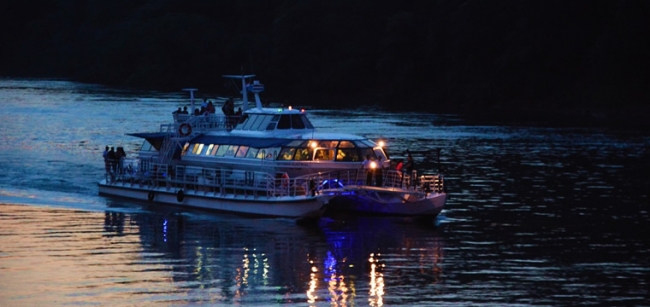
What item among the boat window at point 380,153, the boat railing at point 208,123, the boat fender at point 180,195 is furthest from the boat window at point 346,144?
the boat railing at point 208,123

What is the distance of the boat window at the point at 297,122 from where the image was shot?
5400cm

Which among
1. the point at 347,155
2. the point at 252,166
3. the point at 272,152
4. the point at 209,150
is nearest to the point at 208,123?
the point at 209,150

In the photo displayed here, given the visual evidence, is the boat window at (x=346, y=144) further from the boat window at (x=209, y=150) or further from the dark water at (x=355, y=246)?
the boat window at (x=209, y=150)

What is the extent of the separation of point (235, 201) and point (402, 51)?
Answer: 8760cm

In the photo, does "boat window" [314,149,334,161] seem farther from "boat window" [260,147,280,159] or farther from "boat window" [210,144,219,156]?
"boat window" [210,144,219,156]

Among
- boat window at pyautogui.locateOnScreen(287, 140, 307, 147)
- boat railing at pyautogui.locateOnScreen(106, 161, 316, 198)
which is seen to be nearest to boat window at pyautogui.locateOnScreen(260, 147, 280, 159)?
boat window at pyautogui.locateOnScreen(287, 140, 307, 147)

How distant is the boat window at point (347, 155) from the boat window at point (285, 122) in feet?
11.4

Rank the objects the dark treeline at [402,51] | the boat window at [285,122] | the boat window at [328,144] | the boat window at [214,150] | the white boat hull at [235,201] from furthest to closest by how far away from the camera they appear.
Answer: the dark treeline at [402,51] → the boat window at [214,150] → the boat window at [285,122] → the boat window at [328,144] → the white boat hull at [235,201]

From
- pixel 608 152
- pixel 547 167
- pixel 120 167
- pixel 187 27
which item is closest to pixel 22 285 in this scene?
pixel 120 167

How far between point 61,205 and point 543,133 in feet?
158

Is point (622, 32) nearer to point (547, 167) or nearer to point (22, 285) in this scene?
point (547, 167)

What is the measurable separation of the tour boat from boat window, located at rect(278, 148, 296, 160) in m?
0.04

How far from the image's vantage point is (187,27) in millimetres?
168250

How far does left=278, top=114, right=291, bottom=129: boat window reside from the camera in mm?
53688
